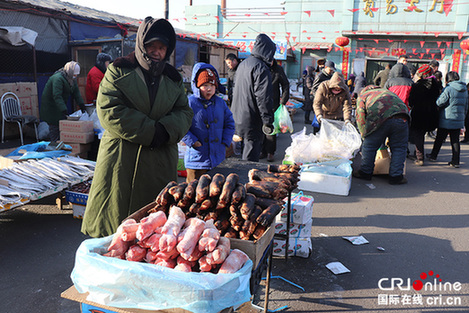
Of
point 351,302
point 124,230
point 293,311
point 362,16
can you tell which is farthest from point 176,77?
point 362,16

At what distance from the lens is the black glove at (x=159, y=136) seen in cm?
284

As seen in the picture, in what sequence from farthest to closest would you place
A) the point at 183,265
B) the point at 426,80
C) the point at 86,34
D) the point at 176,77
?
the point at 86,34 → the point at 426,80 → the point at 176,77 → the point at 183,265

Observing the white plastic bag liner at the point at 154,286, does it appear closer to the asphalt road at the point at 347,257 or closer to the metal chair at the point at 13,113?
the asphalt road at the point at 347,257

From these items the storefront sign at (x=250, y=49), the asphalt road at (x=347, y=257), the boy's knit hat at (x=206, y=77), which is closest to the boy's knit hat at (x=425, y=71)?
the asphalt road at (x=347, y=257)

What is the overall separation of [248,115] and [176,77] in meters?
2.54

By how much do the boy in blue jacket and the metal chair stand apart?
6.28 metres

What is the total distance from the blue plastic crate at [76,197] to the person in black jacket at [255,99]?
2.25 meters

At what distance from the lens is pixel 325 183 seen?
20.3 feet

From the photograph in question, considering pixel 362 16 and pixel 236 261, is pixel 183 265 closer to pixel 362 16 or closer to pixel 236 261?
pixel 236 261

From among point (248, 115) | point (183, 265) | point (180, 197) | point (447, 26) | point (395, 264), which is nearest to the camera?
point (183, 265)

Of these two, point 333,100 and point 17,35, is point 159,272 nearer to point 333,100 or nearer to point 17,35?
point 333,100

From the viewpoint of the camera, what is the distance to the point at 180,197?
232 centimetres

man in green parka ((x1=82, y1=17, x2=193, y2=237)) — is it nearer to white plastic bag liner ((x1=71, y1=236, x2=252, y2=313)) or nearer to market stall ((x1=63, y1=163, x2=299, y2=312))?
market stall ((x1=63, y1=163, x2=299, y2=312))

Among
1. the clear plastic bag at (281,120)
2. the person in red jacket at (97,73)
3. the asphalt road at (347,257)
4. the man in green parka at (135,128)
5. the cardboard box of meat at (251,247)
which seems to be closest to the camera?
the cardboard box of meat at (251,247)
